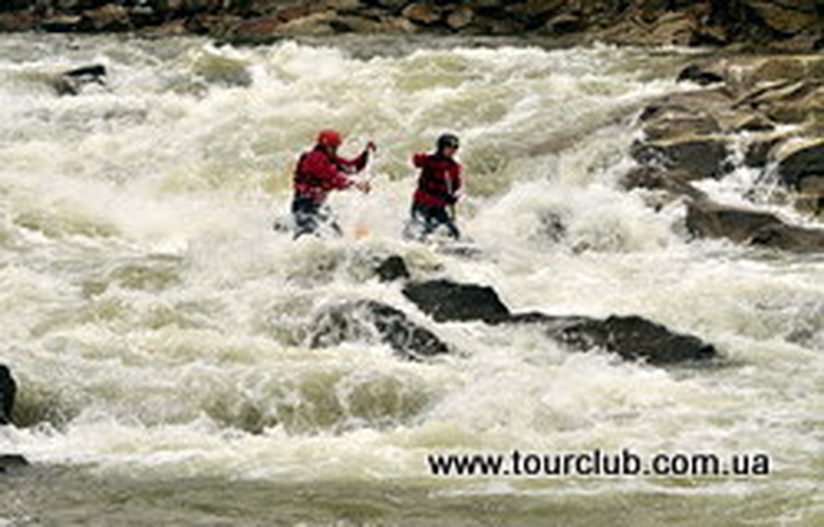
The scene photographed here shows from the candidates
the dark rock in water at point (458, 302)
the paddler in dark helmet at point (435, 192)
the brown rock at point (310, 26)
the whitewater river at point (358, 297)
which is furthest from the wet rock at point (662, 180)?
the brown rock at point (310, 26)

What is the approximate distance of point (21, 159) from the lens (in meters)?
18.5

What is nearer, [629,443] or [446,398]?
[629,443]

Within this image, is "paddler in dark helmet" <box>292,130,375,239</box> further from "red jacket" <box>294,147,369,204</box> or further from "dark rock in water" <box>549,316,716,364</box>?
"dark rock in water" <box>549,316,716,364</box>

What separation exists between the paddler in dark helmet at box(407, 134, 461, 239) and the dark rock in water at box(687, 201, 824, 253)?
270cm

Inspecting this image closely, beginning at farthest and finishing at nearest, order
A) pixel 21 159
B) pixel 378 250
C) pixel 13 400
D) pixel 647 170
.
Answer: pixel 21 159, pixel 647 170, pixel 378 250, pixel 13 400

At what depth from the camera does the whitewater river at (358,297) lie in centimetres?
811

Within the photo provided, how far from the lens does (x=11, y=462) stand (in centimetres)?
861

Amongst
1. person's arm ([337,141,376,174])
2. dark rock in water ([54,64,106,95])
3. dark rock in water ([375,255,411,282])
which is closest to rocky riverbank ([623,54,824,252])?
person's arm ([337,141,376,174])

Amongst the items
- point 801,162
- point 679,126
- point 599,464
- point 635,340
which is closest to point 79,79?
point 679,126

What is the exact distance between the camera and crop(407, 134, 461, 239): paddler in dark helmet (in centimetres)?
1436

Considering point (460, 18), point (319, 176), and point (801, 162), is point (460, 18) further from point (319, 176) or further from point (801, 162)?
point (319, 176)

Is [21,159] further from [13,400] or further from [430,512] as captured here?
[430,512]

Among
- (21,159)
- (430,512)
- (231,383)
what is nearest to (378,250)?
(231,383)

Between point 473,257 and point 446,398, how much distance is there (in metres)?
4.64
